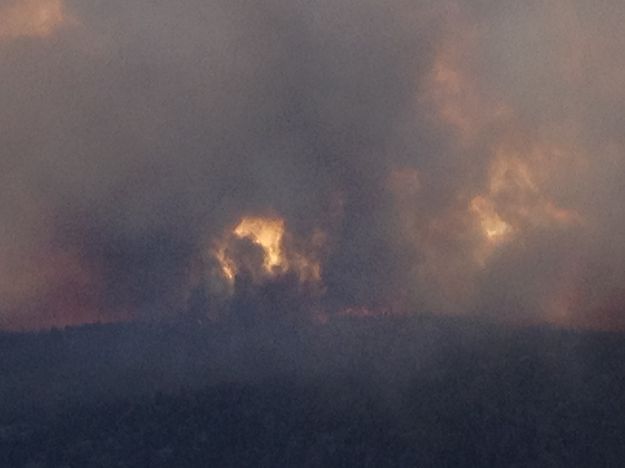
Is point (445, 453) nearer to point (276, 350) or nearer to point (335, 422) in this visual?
point (335, 422)

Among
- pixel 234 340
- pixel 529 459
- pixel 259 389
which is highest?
pixel 234 340

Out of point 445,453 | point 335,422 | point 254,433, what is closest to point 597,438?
point 445,453

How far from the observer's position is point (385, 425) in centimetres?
9538

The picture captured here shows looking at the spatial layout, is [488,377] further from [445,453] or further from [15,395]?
[15,395]

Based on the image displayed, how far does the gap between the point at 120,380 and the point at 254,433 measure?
47.0 ft

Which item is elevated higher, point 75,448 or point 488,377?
point 488,377

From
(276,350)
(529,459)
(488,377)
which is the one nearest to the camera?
(529,459)

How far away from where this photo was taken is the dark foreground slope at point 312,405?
93.1 meters

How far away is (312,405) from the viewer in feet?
321

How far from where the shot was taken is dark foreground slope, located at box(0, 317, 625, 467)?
93.1m

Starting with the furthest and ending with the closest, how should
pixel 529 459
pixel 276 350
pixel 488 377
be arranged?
pixel 276 350, pixel 488 377, pixel 529 459

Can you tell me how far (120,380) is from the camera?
10344 centimetres

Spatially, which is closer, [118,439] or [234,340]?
[118,439]

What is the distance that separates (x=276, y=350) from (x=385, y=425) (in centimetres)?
1492
